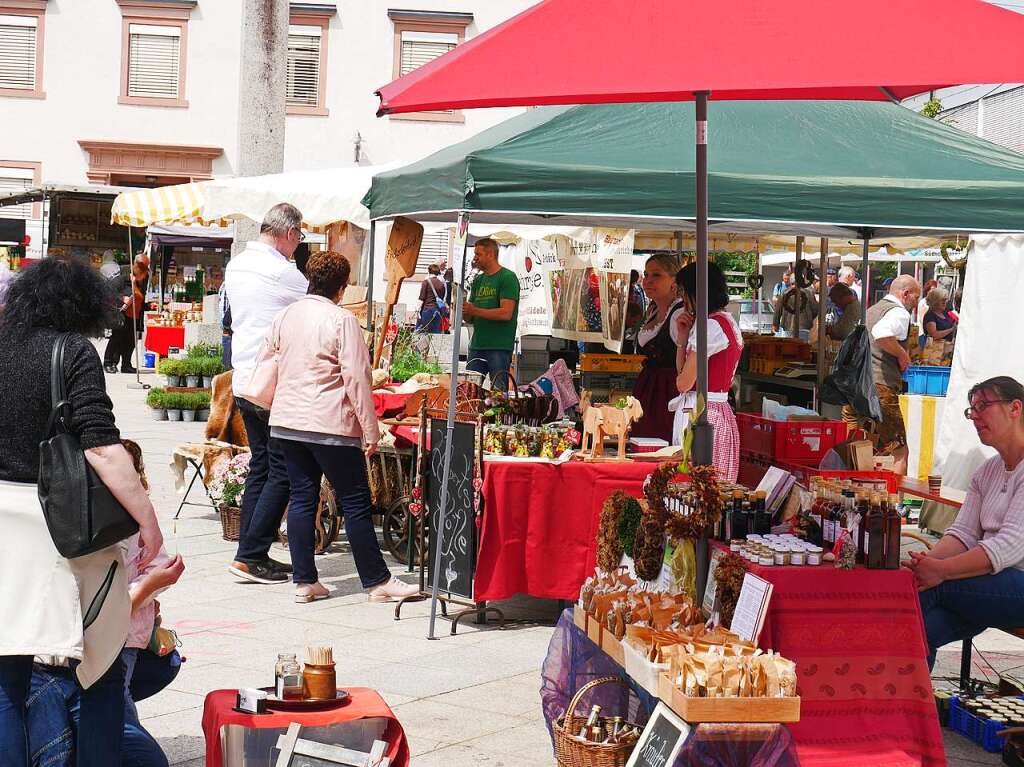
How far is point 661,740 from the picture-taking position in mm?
3896

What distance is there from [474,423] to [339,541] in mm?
2830

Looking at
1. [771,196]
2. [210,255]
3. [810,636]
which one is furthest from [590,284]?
[210,255]

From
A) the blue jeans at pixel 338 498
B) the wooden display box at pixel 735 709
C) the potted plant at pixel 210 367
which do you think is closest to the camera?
the wooden display box at pixel 735 709

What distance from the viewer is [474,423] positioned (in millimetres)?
6957

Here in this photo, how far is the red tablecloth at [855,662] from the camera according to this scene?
4.35 m

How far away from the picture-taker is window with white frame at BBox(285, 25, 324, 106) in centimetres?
2950

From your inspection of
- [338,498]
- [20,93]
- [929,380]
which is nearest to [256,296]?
[338,498]

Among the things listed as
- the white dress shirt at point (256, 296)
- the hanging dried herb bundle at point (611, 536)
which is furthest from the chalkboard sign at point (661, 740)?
the white dress shirt at point (256, 296)

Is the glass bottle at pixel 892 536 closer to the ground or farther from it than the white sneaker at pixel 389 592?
farther from it

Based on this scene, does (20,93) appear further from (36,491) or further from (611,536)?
(36,491)

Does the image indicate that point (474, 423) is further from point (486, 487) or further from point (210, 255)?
point (210, 255)

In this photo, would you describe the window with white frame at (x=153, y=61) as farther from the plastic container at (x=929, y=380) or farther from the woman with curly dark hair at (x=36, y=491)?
the woman with curly dark hair at (x=36, y=491)

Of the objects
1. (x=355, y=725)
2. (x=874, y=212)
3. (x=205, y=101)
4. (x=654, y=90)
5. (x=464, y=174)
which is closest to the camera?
(x=654, y=90)

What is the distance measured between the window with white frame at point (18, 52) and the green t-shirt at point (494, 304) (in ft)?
71.5
